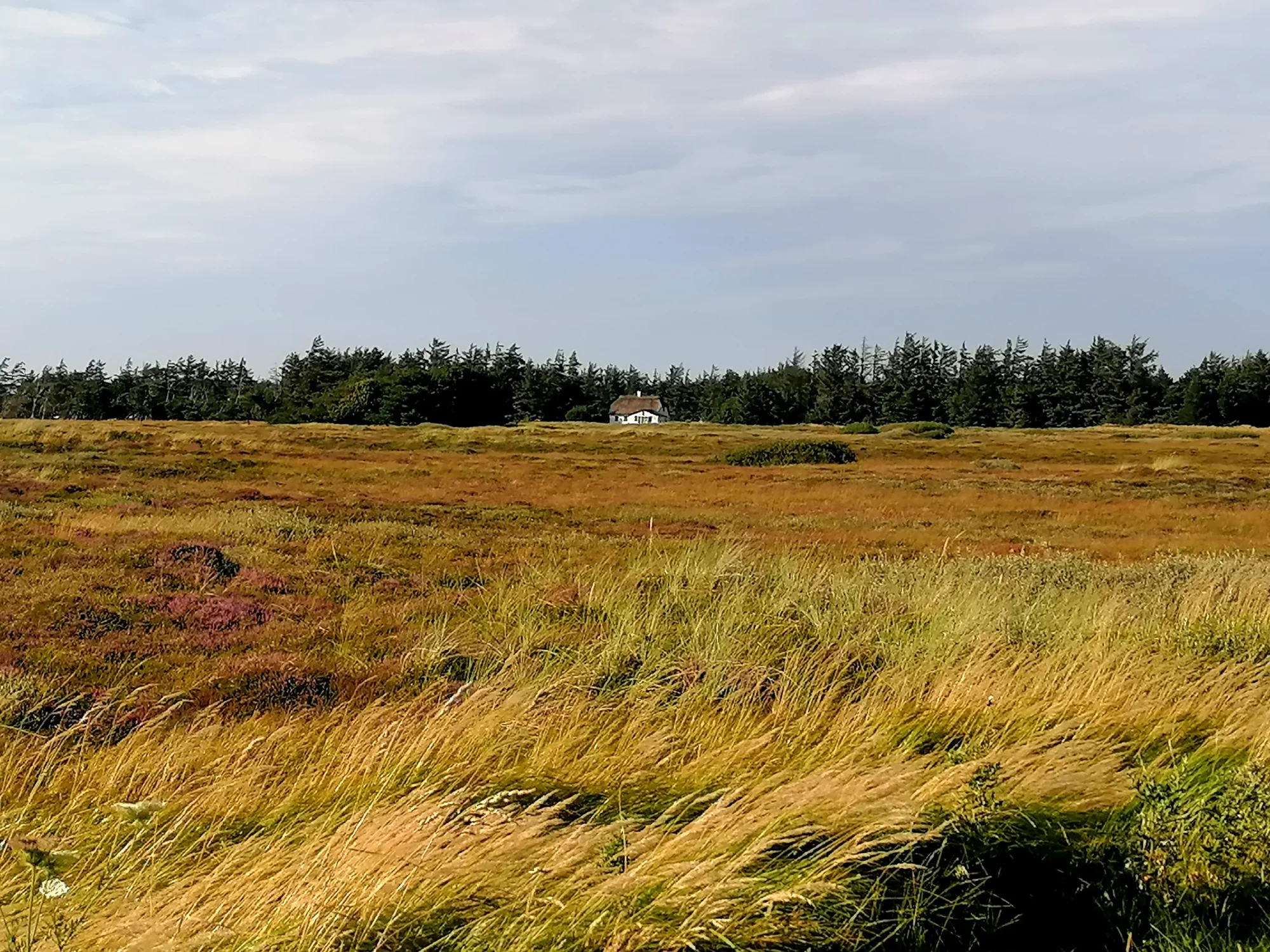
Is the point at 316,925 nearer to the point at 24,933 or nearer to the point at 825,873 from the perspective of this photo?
the point at 24,933

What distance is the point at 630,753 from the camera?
177 inches

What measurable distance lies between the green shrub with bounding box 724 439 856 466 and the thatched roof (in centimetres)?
8004

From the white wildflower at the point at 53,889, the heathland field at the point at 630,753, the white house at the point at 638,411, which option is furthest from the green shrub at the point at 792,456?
the white house at the point at 638,411

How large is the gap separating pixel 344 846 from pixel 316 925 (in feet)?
1.23

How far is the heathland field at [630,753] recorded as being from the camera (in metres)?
3.10

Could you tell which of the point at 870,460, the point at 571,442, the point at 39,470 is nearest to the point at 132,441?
the point at 39,470

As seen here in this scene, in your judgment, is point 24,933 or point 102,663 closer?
point 24,933

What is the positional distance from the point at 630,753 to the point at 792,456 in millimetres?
44758

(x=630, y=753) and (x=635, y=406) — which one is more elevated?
(x=635, y=406)

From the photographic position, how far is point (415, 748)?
170 inches

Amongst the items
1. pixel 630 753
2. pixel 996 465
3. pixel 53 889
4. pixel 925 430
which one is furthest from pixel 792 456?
pixel 53 889

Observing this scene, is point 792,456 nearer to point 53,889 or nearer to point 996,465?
point 996,465

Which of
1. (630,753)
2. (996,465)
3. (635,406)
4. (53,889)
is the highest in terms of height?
(635,406)

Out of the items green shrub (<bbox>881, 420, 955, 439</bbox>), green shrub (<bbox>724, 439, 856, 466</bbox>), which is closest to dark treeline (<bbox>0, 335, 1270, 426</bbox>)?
green shrub (<bbox>881, 420, 955, 439</bbox>)
